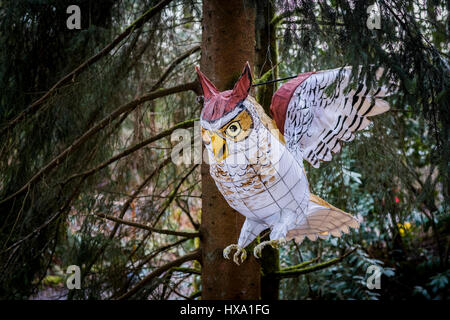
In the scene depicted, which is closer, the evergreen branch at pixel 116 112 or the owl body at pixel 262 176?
the owl body at pixel 262 176

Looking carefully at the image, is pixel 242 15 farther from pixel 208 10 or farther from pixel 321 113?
pixel 321 113

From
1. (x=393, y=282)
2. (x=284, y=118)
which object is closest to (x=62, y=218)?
(x=284, y=118)

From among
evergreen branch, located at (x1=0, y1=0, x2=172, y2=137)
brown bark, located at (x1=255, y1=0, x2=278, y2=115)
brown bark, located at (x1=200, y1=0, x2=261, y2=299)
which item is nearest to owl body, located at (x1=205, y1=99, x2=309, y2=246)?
brown bark, located at (x1=255, y1=0, x2=278, y2=115)

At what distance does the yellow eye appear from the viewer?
117cm

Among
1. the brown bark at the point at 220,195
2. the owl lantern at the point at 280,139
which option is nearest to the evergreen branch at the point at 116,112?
the brown bark at the point at 220,195

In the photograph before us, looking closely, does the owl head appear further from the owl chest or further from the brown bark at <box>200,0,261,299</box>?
the brown bark at <box>200,0,261,299</box>

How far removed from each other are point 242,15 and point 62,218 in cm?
120

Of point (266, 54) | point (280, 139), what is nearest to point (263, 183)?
point (280, 139)

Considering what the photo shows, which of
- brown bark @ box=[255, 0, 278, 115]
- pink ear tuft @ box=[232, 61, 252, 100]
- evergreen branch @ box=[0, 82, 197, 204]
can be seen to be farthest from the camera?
evergreen branch @ box=[0, 82, 197, 204]

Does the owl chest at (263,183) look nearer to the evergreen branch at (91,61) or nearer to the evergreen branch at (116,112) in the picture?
the evergreen branch at (116,112)

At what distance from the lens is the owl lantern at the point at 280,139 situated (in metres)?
1.19

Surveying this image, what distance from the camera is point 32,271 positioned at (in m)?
2.59

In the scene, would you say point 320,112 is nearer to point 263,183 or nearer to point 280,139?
point 280,139
